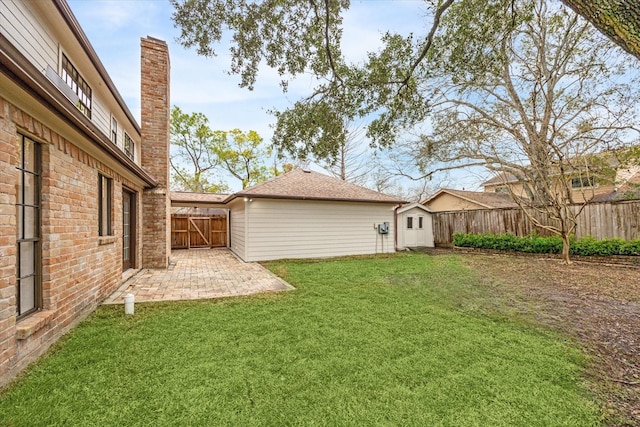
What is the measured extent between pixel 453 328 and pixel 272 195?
300 inches

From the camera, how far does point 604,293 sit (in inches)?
222

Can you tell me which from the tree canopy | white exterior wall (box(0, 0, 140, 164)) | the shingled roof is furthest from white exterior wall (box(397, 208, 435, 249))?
white exterior wall (box(0, 0, 140, 164))

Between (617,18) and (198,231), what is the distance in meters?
16.3

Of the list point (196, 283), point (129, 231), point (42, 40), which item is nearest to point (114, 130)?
point (129, 231)

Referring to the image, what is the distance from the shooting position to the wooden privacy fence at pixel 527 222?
350 inches

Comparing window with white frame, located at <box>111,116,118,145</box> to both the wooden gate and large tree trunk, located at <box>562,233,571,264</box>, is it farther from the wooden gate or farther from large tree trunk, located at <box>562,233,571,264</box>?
large tree trunk, located at <box>562,233,571,264</box>

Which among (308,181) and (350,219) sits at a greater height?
(308,181)

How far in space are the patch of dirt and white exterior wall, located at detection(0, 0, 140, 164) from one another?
23.3 ft

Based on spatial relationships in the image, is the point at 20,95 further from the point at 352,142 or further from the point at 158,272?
the point at 352,142

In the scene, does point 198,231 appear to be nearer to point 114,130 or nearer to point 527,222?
point 114,130

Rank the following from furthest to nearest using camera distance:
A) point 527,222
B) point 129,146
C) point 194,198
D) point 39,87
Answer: point 194,198, point 527,222, point 129,146, point 39,87

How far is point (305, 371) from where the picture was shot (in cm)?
273

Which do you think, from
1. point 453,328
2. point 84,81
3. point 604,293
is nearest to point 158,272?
point 84,81

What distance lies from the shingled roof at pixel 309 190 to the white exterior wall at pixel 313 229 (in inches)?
13.2
